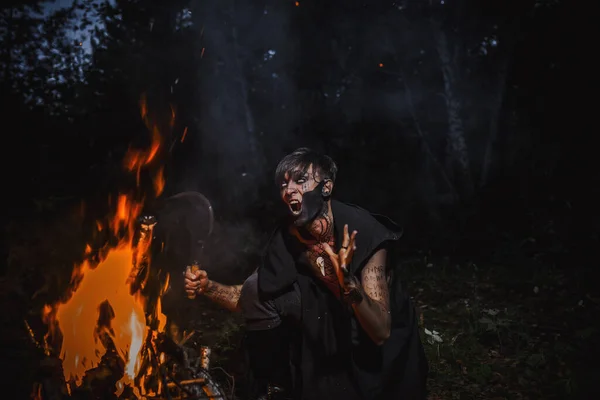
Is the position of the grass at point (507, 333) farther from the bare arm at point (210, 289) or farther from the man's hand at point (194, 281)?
the man's hand at point (194, 281)

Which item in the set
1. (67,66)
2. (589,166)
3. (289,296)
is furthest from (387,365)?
(67,66)

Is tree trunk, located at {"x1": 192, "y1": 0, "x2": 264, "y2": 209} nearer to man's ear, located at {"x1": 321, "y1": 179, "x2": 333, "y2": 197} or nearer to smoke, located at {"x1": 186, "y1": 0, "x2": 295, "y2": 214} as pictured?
smoke, located at {"x1": 186, "y1": 0, "x2": 295, "y2": 214}

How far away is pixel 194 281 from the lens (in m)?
3.83

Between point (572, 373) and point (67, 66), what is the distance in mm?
12491

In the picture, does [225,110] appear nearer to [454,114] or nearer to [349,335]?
[454,114]

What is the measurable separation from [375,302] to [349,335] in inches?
20.6

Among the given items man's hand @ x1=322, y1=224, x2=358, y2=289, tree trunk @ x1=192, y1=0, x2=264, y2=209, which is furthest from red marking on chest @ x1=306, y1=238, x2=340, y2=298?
tree trunk @ x1=192, y1=0, x2=264, y2=209

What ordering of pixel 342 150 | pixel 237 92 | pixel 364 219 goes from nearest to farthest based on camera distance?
pixel 364 219
pixel 342 150
pixel 237 92

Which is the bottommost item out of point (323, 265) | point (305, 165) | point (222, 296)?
point (222, 296)

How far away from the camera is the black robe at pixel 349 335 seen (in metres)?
3.58

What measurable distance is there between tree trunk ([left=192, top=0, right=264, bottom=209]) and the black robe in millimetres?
10654

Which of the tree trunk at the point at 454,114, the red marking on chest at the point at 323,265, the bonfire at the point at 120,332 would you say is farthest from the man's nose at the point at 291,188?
the tree trunk at the point at 454,114

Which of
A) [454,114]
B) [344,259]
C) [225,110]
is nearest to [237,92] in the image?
[225,110]

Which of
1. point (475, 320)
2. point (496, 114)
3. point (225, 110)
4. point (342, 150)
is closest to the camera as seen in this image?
point (475, 320)
